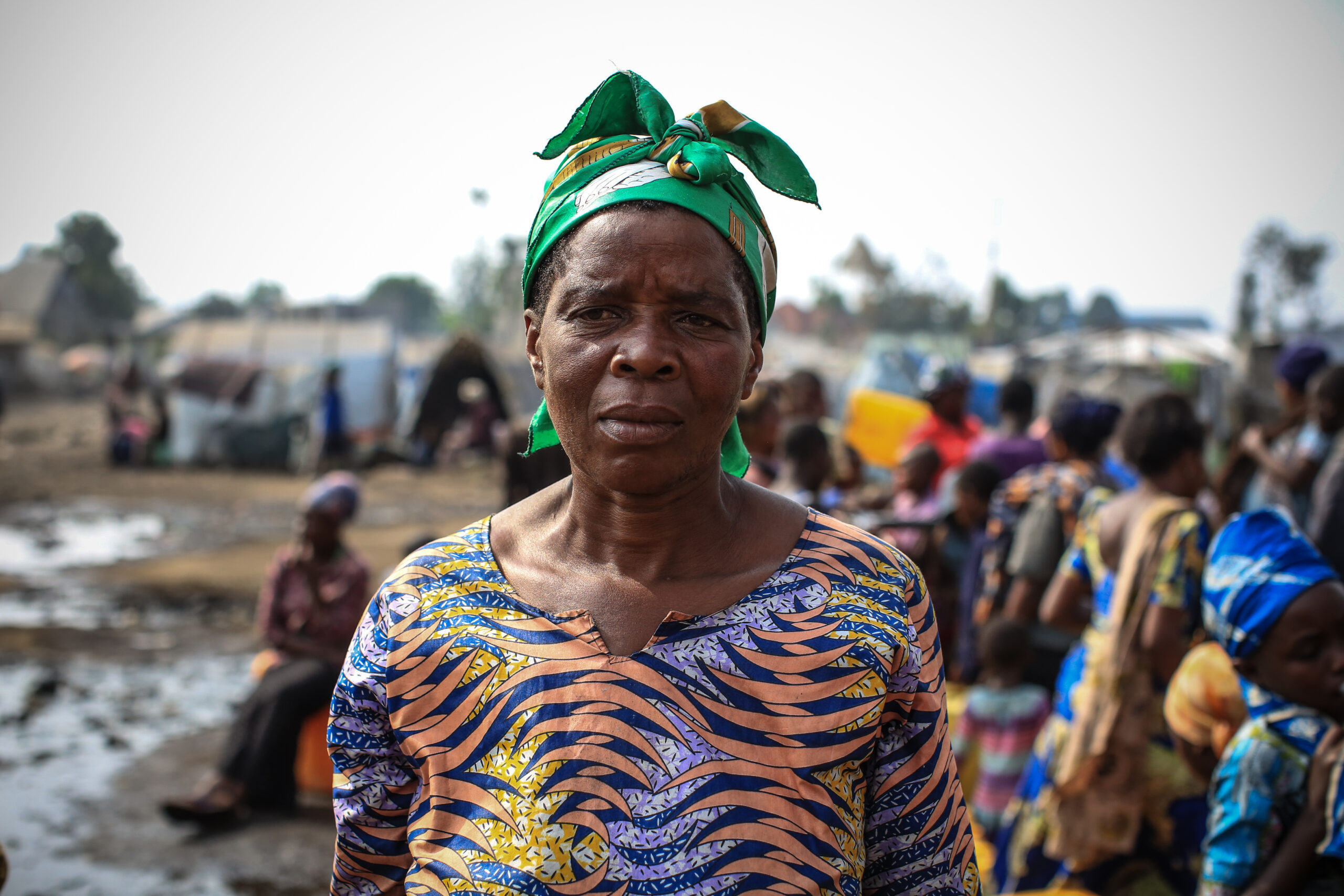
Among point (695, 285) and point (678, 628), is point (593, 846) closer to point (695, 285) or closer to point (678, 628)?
point (678, 628)

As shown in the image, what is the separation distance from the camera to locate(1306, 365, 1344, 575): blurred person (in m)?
4.40

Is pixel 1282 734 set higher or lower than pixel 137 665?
higher

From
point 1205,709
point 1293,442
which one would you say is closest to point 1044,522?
point 1205,709

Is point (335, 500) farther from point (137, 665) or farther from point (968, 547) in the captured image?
point (968, 547)

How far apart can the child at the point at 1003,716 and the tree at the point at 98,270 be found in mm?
56136

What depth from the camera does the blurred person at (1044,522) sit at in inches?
162

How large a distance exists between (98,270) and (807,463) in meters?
59.7

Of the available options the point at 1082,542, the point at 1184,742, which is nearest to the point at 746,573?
the point at 1184,742

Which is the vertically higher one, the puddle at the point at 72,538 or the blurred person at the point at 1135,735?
the blurred person at the point at 1135,735

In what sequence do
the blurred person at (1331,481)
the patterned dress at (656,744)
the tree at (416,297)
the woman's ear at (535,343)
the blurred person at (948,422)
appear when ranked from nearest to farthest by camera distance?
the patterned dress at (656,744) < the woman's ear at (535,343) < the blurred person at (1331,481) < the blurred person at (948,422) < the tree at (416,297)

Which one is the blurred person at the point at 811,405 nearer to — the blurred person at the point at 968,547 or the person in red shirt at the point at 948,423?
the person in red shirt at the point at 948,423

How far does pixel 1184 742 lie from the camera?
103 inches

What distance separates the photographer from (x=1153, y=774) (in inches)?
125

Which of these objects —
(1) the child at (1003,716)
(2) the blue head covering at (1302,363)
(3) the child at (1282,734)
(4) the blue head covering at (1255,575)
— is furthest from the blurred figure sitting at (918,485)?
(3) the child at (1282,734)
